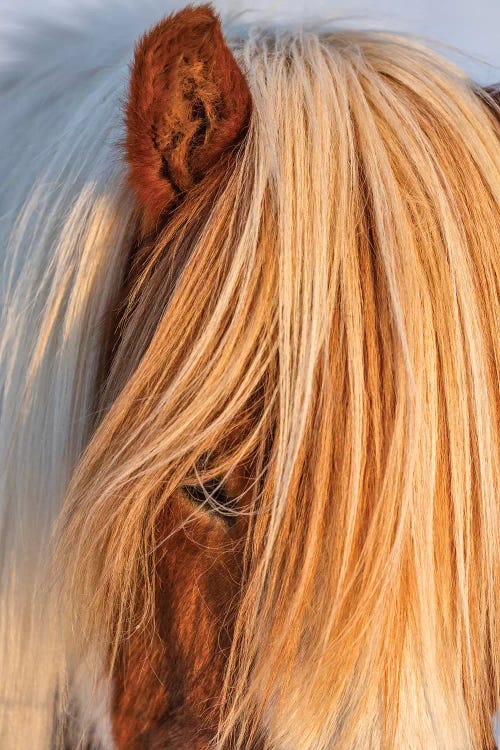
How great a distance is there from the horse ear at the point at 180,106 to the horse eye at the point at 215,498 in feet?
0.75

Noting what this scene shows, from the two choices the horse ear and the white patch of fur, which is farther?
the white patch of fur

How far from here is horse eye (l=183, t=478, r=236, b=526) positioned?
0.60 m

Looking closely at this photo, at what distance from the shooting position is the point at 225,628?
607 mm

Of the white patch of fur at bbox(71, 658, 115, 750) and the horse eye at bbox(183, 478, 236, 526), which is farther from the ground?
the horse eye at bbox(183, 478, 236, 526)

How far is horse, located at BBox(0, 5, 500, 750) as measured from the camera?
0.57 m

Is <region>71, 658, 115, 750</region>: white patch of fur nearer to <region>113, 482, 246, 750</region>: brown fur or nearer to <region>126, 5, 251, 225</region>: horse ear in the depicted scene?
<region>113, 482, 246, 750</region>: brown fur

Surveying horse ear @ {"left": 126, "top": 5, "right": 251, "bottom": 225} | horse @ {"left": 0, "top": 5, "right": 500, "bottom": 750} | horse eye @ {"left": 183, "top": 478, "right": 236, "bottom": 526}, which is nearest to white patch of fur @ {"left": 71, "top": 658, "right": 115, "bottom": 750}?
horse @ {"left": 0, "top": 5, "right": 500, "bottom": 750}

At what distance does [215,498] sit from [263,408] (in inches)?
3.5

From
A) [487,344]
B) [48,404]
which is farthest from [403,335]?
[48,404]

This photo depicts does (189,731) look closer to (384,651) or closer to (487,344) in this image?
(384,651)

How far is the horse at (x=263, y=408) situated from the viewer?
566mm

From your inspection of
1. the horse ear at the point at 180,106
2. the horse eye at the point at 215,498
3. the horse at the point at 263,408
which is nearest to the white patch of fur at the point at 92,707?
the horse at the point at 263,408

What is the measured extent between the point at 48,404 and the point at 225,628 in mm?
248

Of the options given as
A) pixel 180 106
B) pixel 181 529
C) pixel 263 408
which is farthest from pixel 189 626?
pixel 180 106
